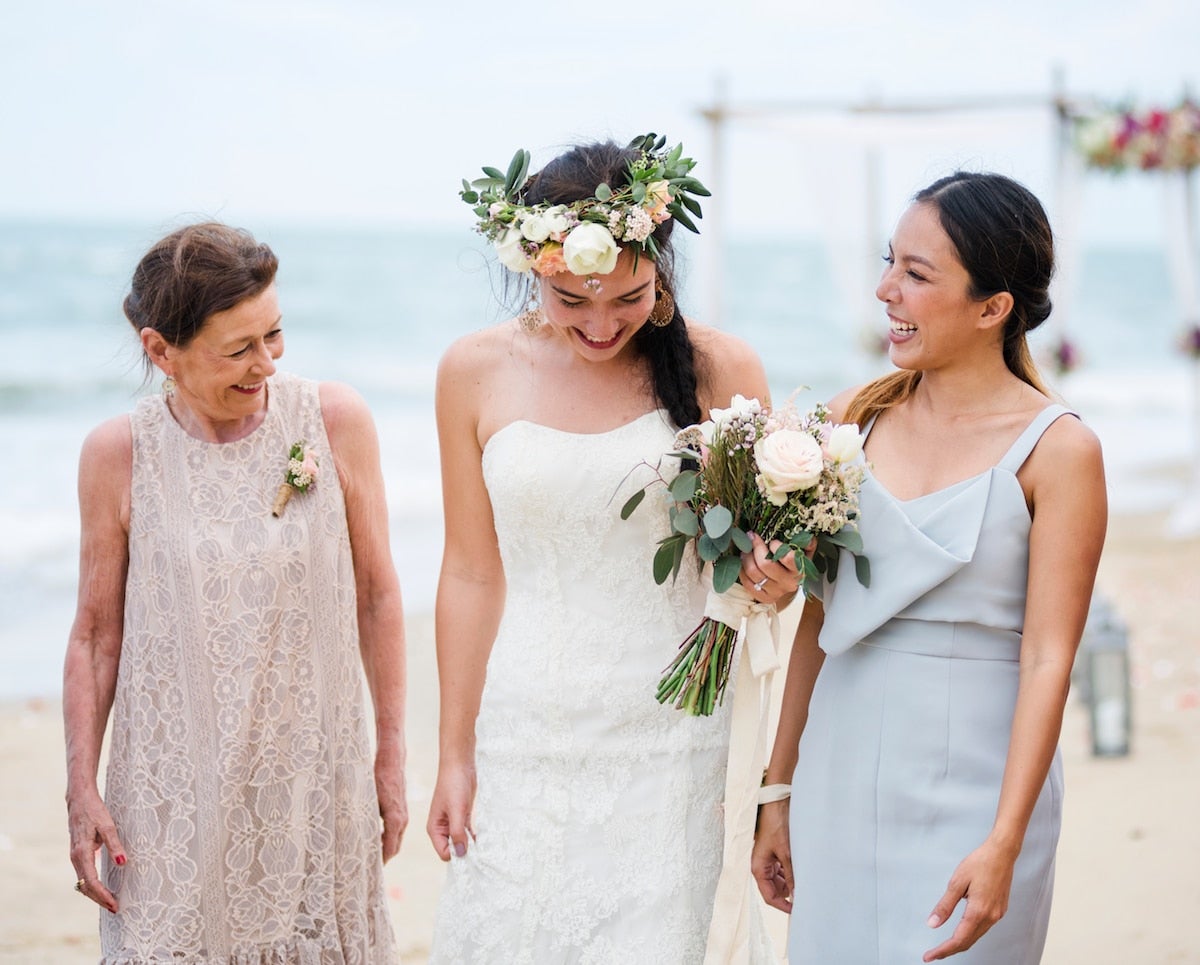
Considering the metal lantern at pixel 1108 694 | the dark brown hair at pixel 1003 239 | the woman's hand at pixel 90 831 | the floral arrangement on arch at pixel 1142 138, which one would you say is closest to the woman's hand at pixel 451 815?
the woman's hand at pixel 90 831

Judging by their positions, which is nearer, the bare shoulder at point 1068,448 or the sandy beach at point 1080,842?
the bare shoulder at point 1068,448

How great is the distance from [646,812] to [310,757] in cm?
90

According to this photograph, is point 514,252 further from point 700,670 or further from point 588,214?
point 700,670

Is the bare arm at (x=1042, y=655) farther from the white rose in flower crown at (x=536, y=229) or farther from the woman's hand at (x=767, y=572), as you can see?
the white rose in flower crown at (x=536, y=229)

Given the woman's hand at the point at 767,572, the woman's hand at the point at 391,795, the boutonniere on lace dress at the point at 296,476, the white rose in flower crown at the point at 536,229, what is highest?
the white rose in flower crown at the point at 536,229

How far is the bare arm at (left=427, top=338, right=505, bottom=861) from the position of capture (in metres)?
3.58

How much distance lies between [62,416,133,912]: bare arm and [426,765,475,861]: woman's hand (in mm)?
789

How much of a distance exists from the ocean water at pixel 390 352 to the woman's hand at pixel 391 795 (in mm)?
1201

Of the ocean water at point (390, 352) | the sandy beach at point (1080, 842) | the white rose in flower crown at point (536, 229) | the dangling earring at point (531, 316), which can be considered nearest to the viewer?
the white rose in flower crown at point (536, 229)

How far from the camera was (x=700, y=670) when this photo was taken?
10.8ft

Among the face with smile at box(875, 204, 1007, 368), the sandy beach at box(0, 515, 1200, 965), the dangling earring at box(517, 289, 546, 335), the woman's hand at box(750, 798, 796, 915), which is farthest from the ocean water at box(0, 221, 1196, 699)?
the sandy beach at box(0, 515, 1200, 965)

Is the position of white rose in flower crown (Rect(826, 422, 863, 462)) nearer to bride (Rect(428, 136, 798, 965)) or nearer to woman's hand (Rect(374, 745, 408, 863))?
bride (Rect(428, 136, 798, 965))

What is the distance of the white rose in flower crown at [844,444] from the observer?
2.97 metres

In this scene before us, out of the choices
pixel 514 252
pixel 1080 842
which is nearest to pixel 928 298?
pixel 514 252
